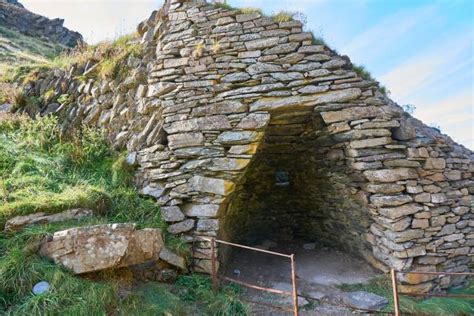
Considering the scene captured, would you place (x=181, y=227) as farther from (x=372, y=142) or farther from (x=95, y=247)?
(x=372, y=142)

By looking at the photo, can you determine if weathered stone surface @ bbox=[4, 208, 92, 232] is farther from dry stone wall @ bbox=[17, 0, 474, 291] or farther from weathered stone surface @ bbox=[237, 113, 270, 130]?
weathered stone surface @ bbox=[237, 113, 270, 130]

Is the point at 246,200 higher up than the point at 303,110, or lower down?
lower down

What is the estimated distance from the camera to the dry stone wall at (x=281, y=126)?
4258mm

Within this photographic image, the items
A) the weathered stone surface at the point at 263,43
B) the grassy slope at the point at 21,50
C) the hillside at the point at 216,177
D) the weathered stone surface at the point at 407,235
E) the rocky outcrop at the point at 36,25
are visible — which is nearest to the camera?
the hillside at the point at 216,177

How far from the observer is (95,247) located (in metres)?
3.37

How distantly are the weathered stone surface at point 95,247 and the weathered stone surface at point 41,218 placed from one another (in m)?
0.48

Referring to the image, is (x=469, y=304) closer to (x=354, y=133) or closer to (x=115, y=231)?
(x=354, y=133)

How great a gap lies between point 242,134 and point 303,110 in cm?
98

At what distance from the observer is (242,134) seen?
434 cm

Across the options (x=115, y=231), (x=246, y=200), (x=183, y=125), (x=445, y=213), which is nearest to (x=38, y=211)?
(x=115, y=231)

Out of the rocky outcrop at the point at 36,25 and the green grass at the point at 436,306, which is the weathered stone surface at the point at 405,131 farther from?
the rocky outcrop at the point at 36,25

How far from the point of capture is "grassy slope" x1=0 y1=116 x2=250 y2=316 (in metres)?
2.98

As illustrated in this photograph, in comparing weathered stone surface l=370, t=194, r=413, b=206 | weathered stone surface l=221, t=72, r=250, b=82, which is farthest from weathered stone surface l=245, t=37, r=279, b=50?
weathered stone surface l=370, t=194, r=413, b=206

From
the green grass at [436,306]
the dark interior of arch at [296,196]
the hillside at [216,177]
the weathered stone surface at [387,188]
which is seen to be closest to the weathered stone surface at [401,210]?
the hillside at [216,177]
